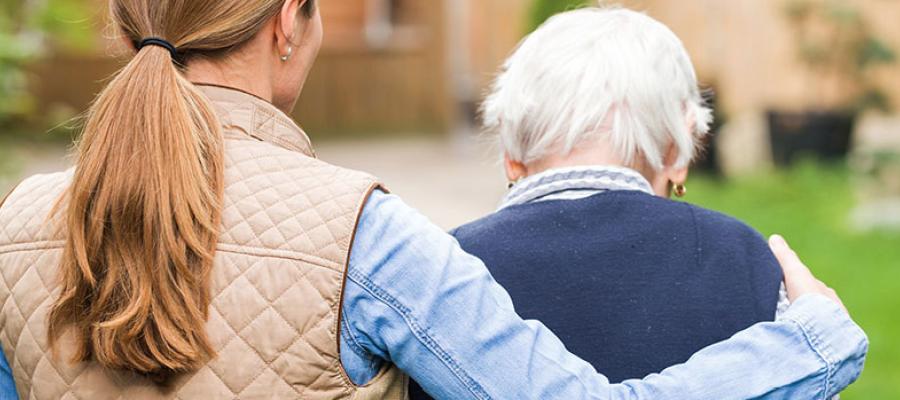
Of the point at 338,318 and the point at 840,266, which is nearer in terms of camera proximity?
the point at 338,318

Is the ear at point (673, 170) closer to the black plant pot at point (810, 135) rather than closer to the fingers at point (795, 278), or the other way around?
the fingers at point (795, 278)

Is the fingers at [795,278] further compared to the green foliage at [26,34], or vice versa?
the green foliage at [26,34]

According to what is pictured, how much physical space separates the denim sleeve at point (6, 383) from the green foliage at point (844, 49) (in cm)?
978

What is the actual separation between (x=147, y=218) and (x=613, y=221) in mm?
884

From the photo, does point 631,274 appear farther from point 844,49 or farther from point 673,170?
point 844,49

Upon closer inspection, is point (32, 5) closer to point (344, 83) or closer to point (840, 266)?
point (840, 266)

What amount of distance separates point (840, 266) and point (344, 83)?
1032cm

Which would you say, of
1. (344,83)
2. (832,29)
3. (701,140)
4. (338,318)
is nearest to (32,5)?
(701,140)

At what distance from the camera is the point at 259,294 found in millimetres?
1853

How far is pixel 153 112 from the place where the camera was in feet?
6.18

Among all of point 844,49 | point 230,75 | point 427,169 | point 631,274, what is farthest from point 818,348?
point 427,169

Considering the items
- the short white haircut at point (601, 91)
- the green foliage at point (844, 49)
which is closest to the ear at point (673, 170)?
the short white haircut at point (601, 91)

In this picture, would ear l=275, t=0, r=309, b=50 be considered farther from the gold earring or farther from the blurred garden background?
the blurred garden background

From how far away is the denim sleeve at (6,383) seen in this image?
205 centimetres
